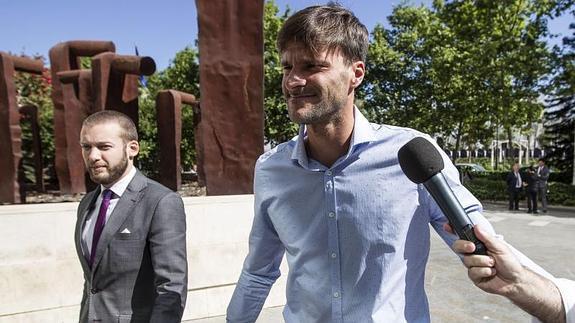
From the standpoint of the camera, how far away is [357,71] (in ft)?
4.96

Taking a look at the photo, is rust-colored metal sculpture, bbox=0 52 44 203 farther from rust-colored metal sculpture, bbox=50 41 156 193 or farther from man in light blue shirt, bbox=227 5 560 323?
man in light blue shirt, bbox=227 5 560 323

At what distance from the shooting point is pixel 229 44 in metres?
5.07

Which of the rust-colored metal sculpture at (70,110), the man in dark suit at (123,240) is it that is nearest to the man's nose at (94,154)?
the man in dark suit at (123,240)

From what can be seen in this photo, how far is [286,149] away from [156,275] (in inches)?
33.7

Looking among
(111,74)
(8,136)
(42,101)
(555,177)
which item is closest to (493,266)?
(111,74)

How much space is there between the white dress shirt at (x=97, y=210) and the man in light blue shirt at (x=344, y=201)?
3.31 ft

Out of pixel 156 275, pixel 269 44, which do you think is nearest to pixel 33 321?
pixel 156 275

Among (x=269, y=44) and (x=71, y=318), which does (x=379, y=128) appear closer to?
(x=71, y=318)

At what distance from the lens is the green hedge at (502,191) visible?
1611cm

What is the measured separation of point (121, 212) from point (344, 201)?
3.79 ft

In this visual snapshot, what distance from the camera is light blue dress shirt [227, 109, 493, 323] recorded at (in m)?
1.42

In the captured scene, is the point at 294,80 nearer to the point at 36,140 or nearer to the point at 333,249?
the point at 333,249

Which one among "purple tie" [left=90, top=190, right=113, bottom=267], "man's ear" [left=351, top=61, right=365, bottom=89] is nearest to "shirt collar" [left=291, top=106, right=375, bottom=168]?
"man's ear" [left=351, top=61, right=365, bottom=89]

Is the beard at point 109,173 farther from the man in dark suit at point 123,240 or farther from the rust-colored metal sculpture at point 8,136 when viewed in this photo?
the rust-colored metal sculpture at point 8,136
